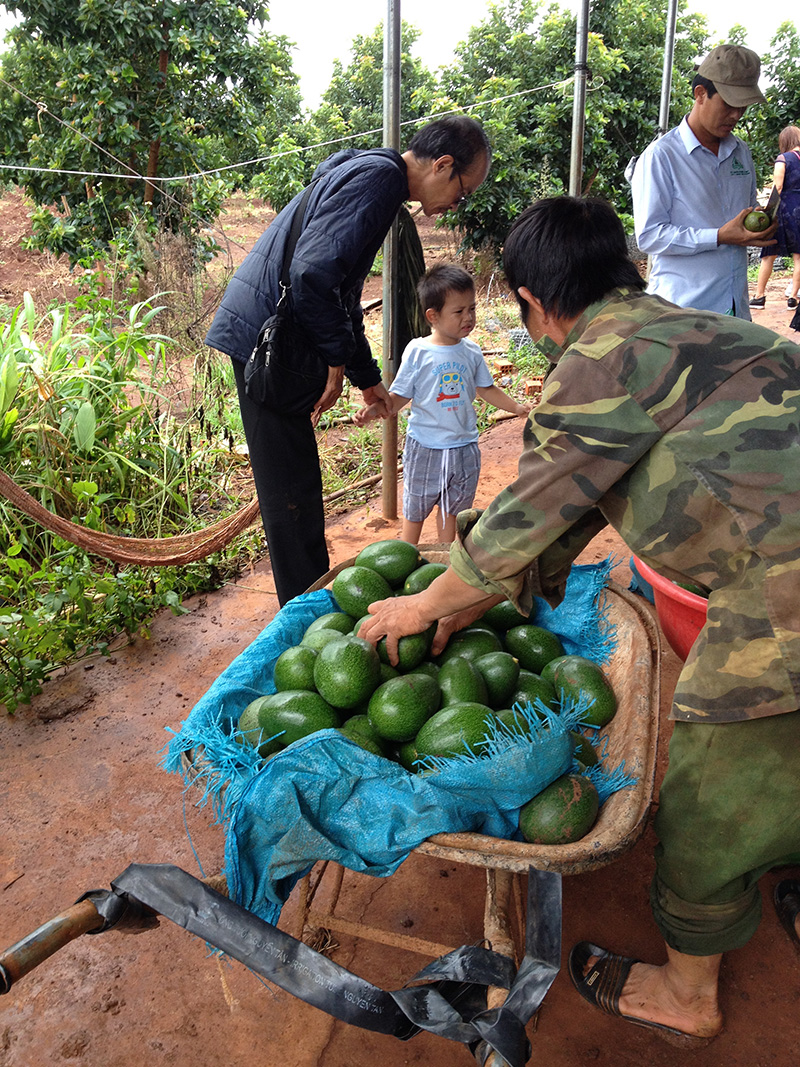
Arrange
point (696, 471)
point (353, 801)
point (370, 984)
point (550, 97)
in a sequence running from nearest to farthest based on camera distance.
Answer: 1. point (370, 984)
2. point (696, 471)
3. point (353, 801)
4. point (550, 97)

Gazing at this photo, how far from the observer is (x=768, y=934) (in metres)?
2.17

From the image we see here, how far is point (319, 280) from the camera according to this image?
2596mm

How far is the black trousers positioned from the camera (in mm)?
2986

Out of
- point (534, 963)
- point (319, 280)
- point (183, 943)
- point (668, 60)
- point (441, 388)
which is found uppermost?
point (668, 60)

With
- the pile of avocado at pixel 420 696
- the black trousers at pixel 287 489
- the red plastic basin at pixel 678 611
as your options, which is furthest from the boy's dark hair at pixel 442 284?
the pile of avocado at pixel 420 696

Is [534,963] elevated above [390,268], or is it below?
below

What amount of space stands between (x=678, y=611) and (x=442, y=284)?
1.77 m

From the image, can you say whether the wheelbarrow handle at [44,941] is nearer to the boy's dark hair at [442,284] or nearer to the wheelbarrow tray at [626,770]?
the wheelbarrow tray at [626,770]

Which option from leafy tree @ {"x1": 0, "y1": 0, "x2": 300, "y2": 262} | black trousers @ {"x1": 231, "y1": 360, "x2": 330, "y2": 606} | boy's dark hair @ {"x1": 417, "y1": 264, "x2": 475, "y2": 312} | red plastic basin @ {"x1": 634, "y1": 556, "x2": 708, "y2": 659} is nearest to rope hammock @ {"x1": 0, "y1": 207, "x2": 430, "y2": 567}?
black trousers @ {"x1": 231, "y1": 360, "x2": 330, "y2": 606}

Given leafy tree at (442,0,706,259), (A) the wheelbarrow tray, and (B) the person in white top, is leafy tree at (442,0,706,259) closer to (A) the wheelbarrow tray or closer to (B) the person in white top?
(B) the person in white top

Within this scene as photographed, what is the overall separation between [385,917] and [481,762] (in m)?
A: 0.99

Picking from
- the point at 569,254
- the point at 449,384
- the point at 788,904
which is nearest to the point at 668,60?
the point at 449,384

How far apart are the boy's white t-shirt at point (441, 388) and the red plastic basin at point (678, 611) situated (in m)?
1.22

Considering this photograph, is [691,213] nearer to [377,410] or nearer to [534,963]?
[377,410]
